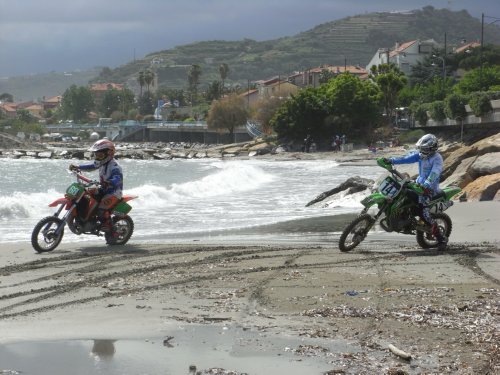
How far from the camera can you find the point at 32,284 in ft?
32.4

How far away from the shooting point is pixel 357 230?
1238 cm

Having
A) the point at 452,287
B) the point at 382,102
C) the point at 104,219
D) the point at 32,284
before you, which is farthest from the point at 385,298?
the point at 382,102

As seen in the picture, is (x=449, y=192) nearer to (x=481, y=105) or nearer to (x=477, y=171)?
(x=477, y=171)

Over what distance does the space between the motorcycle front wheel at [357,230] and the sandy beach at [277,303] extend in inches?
8.7

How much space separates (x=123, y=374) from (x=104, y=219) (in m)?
7.50

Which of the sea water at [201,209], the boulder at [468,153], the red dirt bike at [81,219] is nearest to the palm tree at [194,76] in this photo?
the sea water at [201,209]

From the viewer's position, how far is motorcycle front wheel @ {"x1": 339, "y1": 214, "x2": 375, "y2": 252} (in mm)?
12312

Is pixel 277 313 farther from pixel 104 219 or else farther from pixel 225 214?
pixel 225 214

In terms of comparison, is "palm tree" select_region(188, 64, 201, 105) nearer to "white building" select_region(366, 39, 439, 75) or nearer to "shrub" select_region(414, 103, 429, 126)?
"white building" select_region(366, 39, 439, 75)

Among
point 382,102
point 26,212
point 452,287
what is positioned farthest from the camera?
point 382,102

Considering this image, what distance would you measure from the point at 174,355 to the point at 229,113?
110575 mm

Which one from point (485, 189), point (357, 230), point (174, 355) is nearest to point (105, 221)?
point (357, 230)

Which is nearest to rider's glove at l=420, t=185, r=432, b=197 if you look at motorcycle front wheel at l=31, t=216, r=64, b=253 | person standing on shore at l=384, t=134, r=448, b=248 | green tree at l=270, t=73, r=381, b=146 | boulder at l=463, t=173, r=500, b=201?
person standing on shore at l=384, t=134, r=448, b=248

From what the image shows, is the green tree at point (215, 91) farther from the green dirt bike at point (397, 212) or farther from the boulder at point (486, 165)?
the green dirt bike at point (397, 212)
